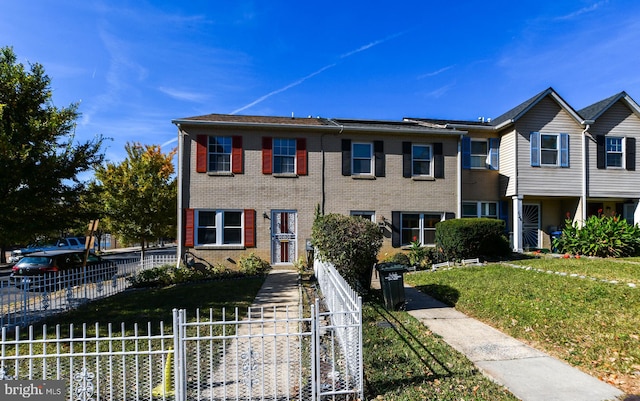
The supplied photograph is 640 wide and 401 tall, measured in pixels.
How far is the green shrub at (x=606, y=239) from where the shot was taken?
13.0 metres

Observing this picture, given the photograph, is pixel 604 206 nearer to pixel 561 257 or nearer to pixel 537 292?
pixel 561 257

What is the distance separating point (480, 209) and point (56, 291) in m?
16.6

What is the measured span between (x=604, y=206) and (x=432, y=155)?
10188 millimetres

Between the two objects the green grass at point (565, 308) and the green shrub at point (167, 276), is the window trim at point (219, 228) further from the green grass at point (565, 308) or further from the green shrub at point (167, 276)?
the green grass at point (565, 308)

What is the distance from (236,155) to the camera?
14062mm

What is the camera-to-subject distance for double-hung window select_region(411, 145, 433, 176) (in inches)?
602

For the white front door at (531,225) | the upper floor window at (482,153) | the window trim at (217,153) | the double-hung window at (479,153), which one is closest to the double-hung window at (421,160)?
the upper floor window at (482,153)

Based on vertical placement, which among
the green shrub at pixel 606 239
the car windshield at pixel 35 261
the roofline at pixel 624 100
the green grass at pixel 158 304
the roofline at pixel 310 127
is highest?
the roofline at pixel 624 100

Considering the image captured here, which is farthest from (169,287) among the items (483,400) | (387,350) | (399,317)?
(483,400)

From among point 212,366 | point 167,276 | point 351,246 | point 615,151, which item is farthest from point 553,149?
point 167,276

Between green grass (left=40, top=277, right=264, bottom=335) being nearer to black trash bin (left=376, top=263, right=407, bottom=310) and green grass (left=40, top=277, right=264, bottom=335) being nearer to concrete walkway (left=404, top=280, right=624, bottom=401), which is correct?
black trash bin (left=376, top=263, right=407, bottom=310)

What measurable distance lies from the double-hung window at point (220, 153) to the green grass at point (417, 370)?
10139mm

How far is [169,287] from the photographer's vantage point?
10953 mm

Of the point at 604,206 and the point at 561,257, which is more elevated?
the point at 604,206
